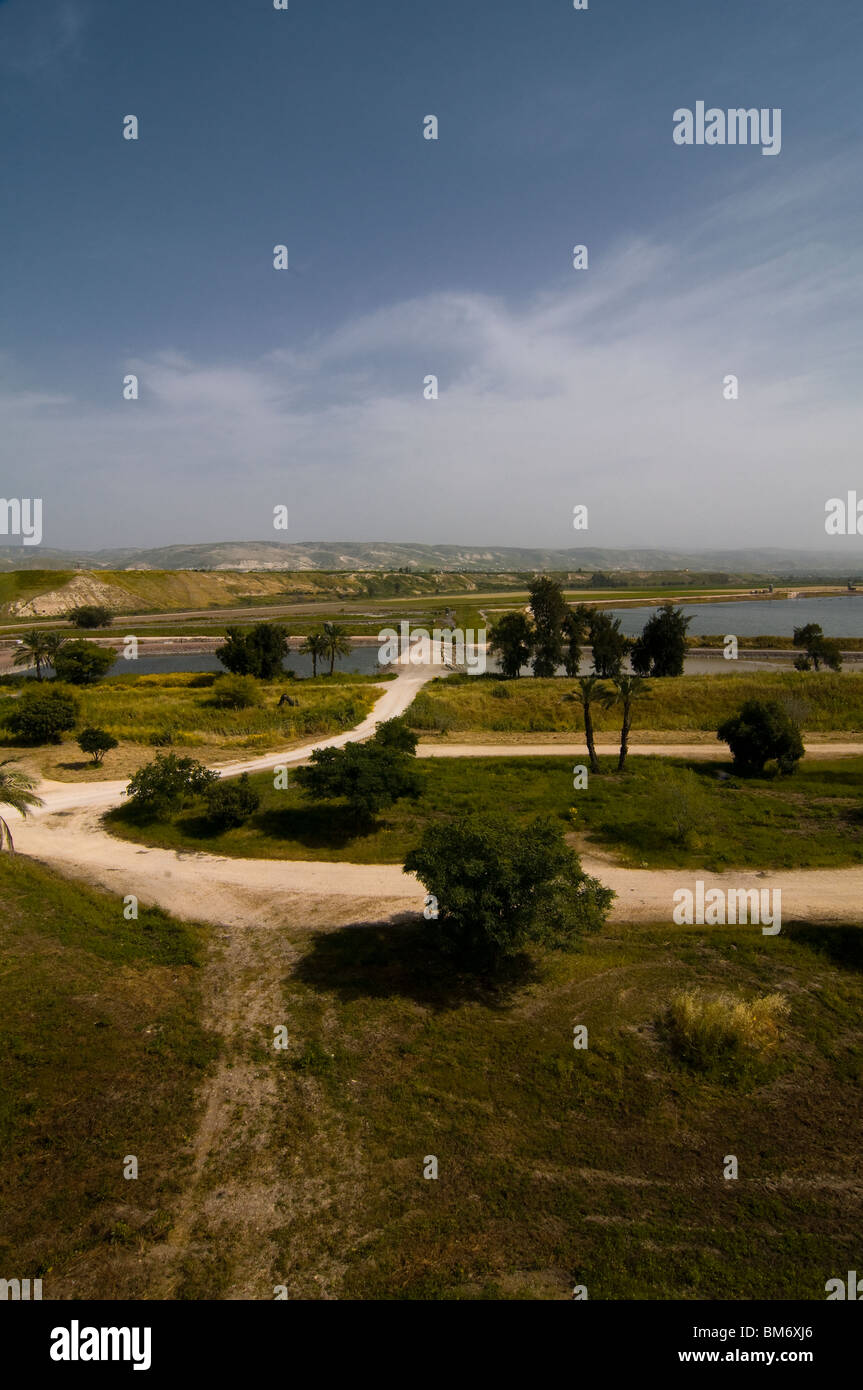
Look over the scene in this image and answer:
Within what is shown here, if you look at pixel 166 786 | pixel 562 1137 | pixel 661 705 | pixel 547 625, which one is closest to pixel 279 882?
pixel 166 786

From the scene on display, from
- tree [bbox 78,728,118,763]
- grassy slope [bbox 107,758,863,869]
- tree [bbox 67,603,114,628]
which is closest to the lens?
grassy slope [bbox 107,758,863,869]

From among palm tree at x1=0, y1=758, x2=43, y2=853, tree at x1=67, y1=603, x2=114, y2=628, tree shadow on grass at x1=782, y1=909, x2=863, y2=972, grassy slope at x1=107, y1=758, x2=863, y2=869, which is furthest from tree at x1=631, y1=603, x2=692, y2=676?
tree at x1=67, y1=603, x2=114, y2=628

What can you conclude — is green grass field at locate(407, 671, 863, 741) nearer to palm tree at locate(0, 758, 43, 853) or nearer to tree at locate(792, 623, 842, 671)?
tree at locate(792, 623, 842, 671)

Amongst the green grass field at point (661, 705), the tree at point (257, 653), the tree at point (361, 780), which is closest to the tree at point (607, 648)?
the green grass field at point (661, 705)

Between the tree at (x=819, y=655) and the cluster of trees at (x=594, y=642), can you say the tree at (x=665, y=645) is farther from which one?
the tree at (x=819, y=655)

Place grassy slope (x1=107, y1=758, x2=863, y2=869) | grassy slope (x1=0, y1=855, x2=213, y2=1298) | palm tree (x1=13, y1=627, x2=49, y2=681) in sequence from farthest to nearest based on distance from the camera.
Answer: palm tree (x1=13, y1=627, x2=49, y2=681)
grassy slope (x1=107, y1=758, x2=863, y2=869)
grassy slope (x1=0, y1=855, x2=213, y2=1298)

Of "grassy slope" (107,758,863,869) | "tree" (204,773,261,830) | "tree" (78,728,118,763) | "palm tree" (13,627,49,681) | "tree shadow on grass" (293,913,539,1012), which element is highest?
"palm tree" (13,627,49,681)
